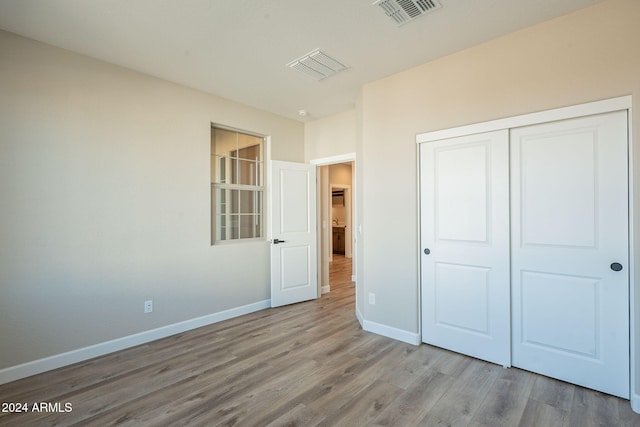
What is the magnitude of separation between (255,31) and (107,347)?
10.6ft

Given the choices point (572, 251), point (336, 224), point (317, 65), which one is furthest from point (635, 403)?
point (336, 224)

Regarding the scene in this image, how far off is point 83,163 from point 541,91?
4032mm

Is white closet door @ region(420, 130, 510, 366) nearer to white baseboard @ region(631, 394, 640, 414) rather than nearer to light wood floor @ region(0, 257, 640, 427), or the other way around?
light wood floor @ region(0, 257, 640, 427)

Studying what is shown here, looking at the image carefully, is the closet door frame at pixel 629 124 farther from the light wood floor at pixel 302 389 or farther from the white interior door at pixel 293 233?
the white interior door at pixel 293 233

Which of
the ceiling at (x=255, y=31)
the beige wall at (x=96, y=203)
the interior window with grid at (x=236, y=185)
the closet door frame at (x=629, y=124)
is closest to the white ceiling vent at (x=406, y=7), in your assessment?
the ceiling at (x=255, y=31)

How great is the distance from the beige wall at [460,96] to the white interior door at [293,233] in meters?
1.30

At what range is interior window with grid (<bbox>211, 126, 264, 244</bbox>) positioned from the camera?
3922 mm

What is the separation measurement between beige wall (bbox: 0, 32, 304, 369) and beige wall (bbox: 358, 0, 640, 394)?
1.96 m

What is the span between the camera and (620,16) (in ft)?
6.75

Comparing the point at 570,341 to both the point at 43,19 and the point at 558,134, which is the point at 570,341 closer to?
the point at 558,134

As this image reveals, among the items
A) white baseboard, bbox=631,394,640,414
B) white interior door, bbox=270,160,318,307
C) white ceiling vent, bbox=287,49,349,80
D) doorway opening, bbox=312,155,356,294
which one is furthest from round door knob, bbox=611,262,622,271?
white interior door, bbox=270,160,318,307

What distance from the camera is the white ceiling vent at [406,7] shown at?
2.11 metres

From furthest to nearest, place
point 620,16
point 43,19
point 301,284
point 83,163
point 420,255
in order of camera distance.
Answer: point 301,284 → point 420,255 → point 83,163 → point 43,19 → point 620,16

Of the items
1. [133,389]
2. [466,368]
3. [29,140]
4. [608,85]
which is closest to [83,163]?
[29,140]
